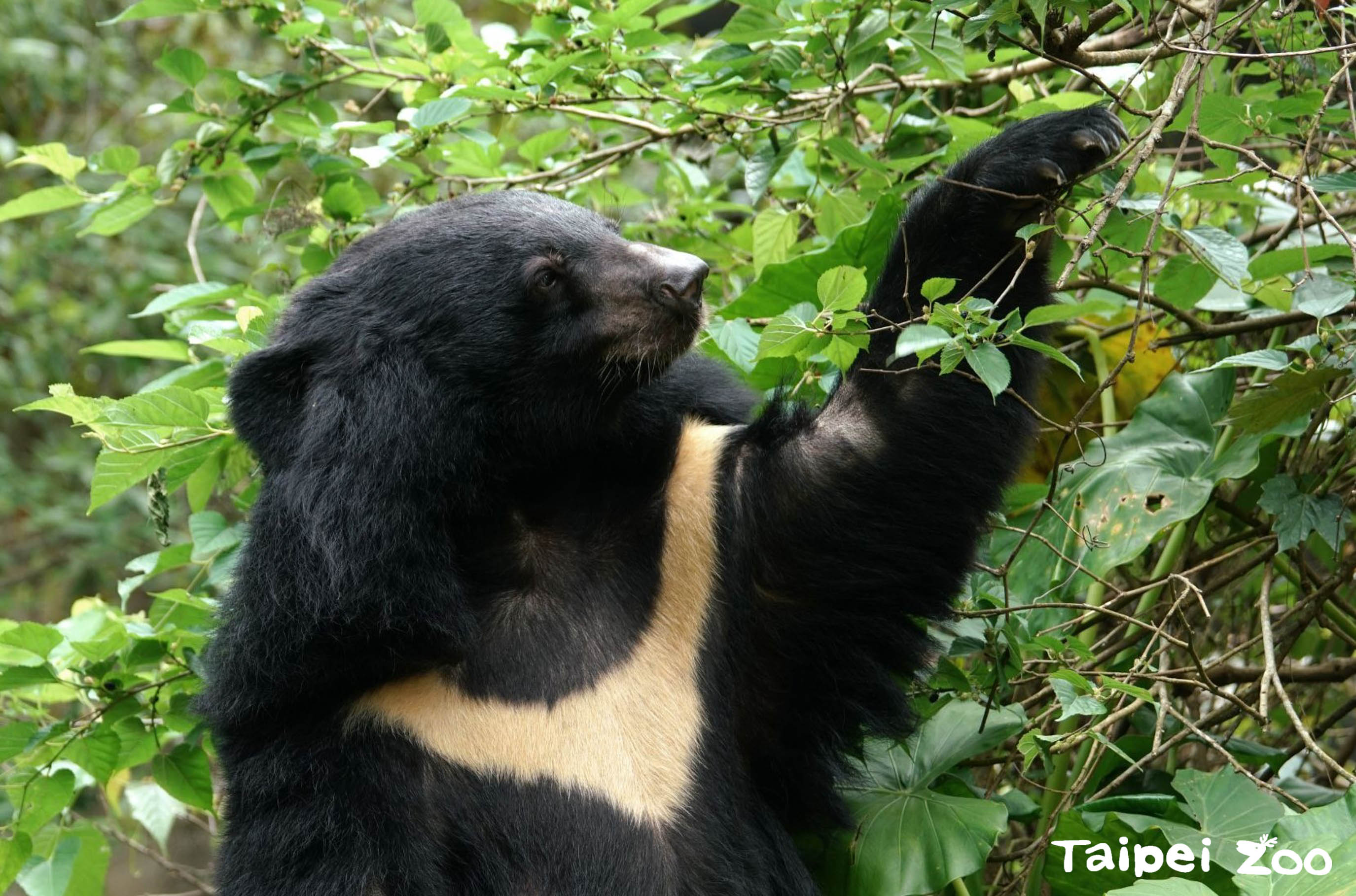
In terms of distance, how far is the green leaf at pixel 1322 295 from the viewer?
2338 millimetres

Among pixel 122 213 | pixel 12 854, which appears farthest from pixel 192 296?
pixel 12 854

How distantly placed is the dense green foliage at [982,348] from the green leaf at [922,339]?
13 millimetres

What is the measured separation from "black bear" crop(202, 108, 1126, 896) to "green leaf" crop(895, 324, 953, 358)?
13.1 inches

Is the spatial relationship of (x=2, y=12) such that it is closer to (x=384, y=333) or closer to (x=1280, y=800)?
(x=384, y=333)

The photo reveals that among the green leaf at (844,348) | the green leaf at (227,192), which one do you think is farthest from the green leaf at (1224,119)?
the green leaf at (227,192)

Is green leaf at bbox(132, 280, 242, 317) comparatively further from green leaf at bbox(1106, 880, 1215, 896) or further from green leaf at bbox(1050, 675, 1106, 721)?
green leaf at bbox(1106, 880, 1215, 896)

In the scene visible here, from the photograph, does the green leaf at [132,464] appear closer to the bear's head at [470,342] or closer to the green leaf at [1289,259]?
the bear's head at [470,342]

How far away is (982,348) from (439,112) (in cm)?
137

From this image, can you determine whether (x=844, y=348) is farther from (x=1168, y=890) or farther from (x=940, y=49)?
(x=1168, y=890)

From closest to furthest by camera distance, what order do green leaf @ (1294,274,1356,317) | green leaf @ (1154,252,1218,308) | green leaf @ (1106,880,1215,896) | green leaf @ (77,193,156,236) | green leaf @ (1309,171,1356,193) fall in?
green leaf @ (1106,880,1215,896) < green leaf @ (1294,274,1356,317) < green leaf @ (1309,171,1356,193) < green leaf @ (1154,252,1218,308) < green leaf @ (77,193,156,236)

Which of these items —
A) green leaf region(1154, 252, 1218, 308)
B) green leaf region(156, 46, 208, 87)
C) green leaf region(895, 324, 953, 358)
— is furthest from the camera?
green leaf region(156, 46, 208, 87)

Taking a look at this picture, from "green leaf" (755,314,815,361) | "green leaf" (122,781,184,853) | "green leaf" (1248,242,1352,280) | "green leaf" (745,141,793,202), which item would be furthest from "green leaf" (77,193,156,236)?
"green leaf" (1248,242,1352,280)

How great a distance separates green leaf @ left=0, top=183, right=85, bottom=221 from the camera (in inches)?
128

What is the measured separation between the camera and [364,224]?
11.2 ft
